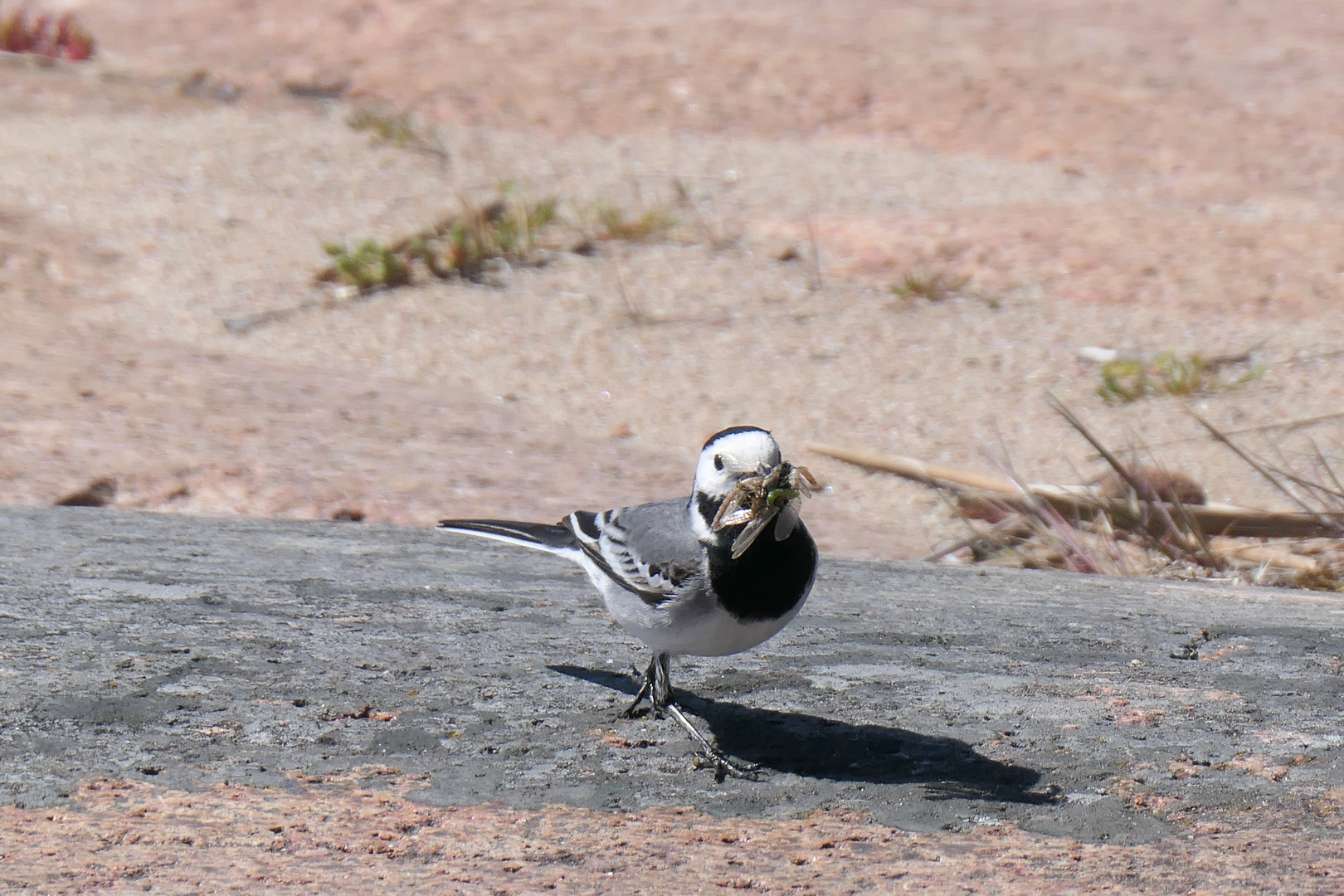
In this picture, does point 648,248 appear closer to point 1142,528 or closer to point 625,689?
point 1142,528

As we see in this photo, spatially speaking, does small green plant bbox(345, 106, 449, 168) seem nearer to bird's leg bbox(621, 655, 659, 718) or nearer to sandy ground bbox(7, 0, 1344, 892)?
sandy ground bbox(7, 0, 1344, 892)

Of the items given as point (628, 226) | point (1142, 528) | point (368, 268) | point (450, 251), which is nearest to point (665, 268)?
point (628, 226)

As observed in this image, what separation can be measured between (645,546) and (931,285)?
15.4ft

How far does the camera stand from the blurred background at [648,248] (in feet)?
18.0

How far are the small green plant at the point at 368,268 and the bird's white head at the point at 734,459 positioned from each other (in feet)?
16.3

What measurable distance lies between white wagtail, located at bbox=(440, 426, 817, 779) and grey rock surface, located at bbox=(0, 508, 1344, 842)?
0.22 metres

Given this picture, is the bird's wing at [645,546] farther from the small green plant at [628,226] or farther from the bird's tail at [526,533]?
the small green plant at [628,226]

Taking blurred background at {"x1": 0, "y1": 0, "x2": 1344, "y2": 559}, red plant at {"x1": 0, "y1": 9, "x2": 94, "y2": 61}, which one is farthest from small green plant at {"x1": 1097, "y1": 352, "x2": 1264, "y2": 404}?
red plant at {"x1": 0, "y1": 9, "x2": 94, "y2": 61}

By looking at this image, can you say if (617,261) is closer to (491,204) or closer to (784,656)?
(491,204)

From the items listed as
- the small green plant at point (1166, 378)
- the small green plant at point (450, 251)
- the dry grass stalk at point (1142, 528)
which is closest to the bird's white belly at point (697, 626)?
the dry grass stalk at point (1142, 528)

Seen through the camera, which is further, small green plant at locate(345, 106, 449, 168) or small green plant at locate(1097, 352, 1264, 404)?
small green plant at locate(345, 106, 449, 168)

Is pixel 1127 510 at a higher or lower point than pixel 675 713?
lower

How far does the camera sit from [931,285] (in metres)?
7.22

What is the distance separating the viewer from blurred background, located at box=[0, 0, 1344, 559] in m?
5.50
